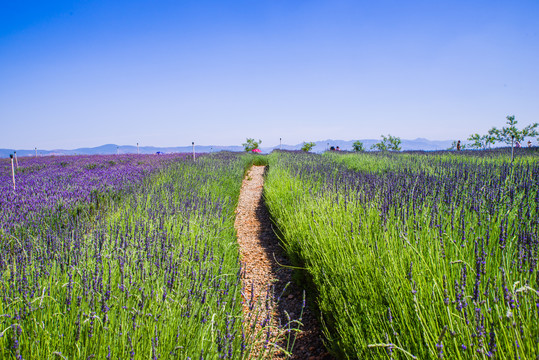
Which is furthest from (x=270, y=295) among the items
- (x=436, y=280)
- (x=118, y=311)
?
(x=436, y=280)

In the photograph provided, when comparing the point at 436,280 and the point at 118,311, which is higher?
the point at 436,280

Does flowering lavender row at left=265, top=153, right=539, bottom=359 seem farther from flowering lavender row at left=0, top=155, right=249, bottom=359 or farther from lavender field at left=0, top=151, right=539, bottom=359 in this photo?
flowering lavender row at left=0, top=155, right=249, bottom=359

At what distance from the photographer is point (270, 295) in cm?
161

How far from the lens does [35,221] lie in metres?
3.30

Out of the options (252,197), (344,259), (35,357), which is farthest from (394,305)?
(252,197)

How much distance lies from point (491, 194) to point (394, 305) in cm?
188

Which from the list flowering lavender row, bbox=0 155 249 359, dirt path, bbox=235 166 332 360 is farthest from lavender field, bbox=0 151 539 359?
dirt path, bbox=235 166 332 360

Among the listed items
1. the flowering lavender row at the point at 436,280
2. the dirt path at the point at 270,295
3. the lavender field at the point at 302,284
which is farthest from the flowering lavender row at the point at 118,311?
the flowering lavender row at the point at 436,280

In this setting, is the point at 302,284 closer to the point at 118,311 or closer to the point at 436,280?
the point at 436,280

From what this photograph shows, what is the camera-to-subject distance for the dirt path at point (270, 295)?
165 centimetres

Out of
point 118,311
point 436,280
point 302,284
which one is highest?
point 436,280

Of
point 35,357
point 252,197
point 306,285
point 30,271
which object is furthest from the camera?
point 252,197

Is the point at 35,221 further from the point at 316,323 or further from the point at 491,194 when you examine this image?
the point at 491,194

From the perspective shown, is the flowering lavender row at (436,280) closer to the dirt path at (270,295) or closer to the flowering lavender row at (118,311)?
the dirt path at (270,295)
